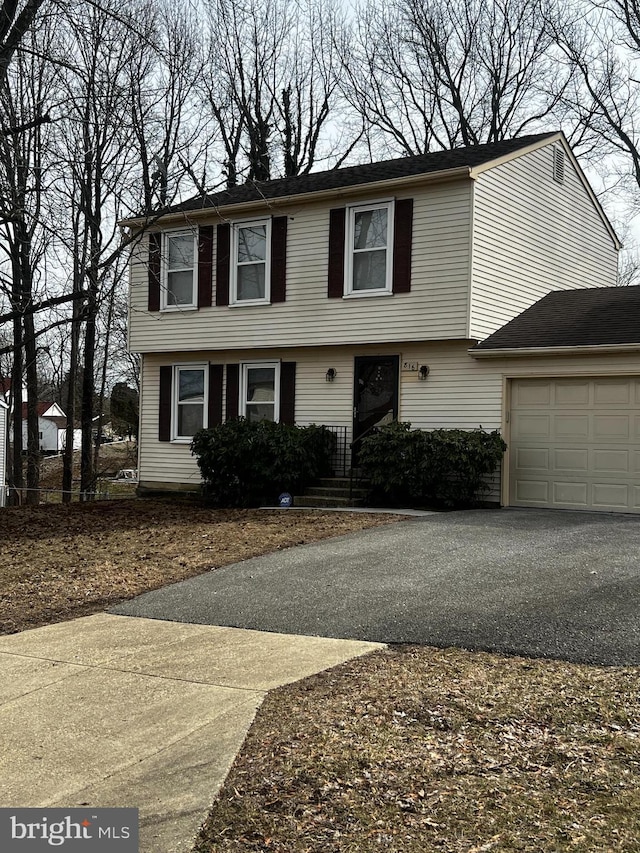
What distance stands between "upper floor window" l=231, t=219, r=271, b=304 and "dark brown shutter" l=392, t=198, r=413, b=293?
295 centimetres

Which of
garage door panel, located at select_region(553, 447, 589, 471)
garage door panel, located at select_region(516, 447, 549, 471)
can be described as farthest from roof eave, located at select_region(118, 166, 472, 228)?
garage door panel, located at select_region(553, 447, 589, 471)

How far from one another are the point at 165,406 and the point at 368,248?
5946 mm

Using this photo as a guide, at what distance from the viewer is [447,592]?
27.7 ft

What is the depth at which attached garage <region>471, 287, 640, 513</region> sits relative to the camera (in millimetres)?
14461

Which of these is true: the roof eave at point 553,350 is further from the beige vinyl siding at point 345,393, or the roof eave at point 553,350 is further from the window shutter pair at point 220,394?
the window shutter pair at point 220,394

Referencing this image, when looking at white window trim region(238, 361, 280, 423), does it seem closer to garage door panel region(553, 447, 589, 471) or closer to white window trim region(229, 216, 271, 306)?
white window trim region(229, 216, 271, 306)

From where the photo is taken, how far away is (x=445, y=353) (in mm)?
16172

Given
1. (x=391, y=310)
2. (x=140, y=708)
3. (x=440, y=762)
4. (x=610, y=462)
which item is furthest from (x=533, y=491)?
(x=440, y=762)

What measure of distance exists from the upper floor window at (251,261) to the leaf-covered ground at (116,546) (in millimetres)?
4628

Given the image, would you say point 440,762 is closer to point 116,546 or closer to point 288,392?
point 116,546

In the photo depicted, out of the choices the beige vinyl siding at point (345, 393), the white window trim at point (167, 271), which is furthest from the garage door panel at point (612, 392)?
the white window trim at point (167, 271)

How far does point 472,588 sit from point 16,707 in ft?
14.7

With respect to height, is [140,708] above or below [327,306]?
below

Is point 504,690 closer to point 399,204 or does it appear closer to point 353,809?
point 353,809
